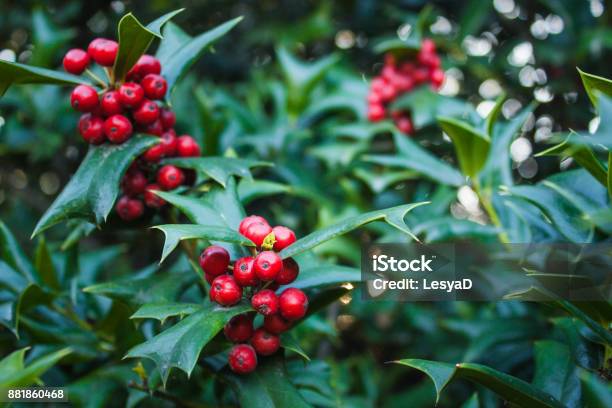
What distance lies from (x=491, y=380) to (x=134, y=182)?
3.01 feet

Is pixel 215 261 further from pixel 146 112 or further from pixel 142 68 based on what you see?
pixel 142 68

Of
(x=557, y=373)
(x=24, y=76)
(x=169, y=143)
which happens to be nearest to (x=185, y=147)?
(x=169, y=143)

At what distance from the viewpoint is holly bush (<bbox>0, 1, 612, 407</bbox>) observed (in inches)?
48.9

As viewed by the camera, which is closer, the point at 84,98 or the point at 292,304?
the point at 292,304

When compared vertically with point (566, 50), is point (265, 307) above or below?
above

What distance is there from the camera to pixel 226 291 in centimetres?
121

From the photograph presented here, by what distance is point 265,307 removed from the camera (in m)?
1.21

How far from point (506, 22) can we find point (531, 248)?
5.98 ft

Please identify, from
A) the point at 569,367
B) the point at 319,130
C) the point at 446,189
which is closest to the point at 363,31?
→ the point at 319,130

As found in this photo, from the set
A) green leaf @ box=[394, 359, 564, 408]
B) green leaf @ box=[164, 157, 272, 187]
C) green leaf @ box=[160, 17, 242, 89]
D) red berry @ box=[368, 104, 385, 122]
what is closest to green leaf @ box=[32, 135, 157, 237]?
green leaf @ box=[164, 157, 272, 187]

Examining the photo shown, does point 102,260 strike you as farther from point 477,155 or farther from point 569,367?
point 569,367

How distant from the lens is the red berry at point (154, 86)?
1438mm

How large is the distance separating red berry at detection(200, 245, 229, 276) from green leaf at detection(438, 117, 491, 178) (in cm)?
74

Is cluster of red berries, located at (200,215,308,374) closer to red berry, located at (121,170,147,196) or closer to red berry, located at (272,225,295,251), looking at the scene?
red berry, located at (272,225,295,251)
